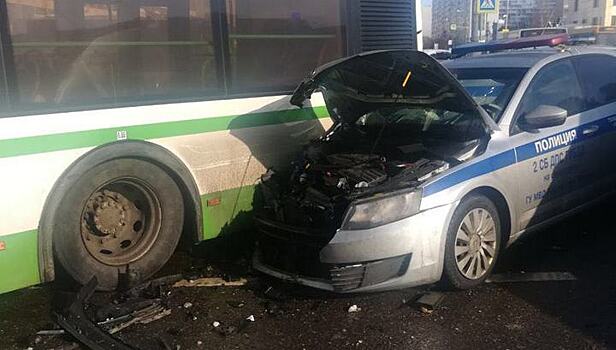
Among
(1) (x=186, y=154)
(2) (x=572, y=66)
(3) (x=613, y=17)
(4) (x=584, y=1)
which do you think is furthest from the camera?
(4) (x=584, y=1)

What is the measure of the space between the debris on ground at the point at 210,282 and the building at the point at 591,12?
76012mm

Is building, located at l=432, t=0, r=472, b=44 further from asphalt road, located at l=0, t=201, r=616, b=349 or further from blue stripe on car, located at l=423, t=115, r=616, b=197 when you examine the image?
asphalt road, located at l=0, t=201, r=616, b=349

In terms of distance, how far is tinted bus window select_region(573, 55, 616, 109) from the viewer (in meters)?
5.50

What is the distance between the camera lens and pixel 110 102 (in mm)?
4402

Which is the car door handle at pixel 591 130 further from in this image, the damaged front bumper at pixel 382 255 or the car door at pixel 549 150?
the damaged front bumper at pixel 382 255

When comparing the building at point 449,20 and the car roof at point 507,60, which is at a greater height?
the building at point 449,20

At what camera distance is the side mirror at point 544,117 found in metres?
4.65

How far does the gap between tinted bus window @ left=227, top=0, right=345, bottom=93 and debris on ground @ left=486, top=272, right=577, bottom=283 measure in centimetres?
243

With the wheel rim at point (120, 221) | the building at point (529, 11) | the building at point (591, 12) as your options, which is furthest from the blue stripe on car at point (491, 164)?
the building at point (591, 12)

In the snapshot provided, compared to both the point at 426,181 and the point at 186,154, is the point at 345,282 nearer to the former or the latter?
the point at 426,181

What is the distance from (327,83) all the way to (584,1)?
85.6 metres

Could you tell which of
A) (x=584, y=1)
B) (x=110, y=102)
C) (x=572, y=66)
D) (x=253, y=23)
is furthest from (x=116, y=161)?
(x=584, y=1)

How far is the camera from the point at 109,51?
174 inches

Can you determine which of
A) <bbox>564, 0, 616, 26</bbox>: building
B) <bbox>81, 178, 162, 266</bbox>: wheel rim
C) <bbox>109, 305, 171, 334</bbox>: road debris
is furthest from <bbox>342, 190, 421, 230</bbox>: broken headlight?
<bbox>564, 0, 616, 26</bbox>: building
